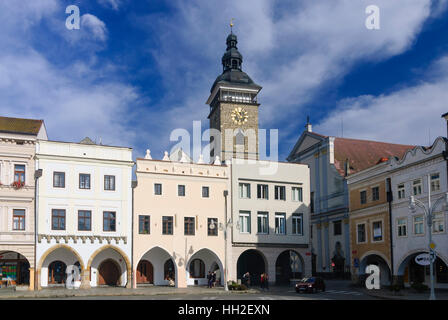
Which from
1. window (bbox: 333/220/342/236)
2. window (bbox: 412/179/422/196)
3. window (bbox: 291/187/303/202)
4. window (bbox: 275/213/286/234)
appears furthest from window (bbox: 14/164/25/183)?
window (bbox: 333/220/342/236)

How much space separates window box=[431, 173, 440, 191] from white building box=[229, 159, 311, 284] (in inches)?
566

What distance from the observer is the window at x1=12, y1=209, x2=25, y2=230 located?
40.7 metres

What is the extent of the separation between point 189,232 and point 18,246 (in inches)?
560

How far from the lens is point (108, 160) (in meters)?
43.9

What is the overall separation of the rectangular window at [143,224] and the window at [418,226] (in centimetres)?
2206

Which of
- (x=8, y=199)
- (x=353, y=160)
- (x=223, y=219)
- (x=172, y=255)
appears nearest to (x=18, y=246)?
(x=8, y=199)

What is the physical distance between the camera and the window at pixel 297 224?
5104cm

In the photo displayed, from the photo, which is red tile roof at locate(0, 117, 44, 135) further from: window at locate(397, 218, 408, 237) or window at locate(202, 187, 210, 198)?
window at locate(397, 218, 408, 237)

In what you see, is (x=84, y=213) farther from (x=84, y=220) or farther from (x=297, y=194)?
(x=297, y=194)

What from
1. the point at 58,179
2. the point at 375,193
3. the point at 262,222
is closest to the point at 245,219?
the point at 262,222

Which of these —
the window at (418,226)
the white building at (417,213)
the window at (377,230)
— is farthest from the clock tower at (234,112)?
the window at (418,226)

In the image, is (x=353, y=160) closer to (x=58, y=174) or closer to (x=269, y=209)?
(x=269, y=209)

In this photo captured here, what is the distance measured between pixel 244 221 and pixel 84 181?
15312 mm
